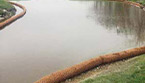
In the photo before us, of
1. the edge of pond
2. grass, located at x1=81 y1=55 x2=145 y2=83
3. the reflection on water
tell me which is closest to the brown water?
the reflection on water

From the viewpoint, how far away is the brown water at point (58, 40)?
359 inches

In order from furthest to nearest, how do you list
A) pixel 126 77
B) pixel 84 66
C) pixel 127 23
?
1. pixel 127 23
2. pixel 84 66
3. pixel 126 77

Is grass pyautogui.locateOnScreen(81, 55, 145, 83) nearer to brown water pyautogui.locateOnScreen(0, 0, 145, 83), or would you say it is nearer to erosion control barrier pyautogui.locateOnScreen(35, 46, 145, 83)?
erosion control barrier pyautogui.locateOnScreen(35, 46, 145, 83)

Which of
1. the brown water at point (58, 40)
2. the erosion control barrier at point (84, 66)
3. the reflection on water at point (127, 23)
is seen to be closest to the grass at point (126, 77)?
the erosion control barrier at point (84, 66)

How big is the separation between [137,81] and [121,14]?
46.8ft

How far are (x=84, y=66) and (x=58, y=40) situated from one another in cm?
446

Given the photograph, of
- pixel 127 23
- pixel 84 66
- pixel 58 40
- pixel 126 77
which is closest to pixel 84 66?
pixel 84 66

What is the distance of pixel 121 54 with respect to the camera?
30.8 feet

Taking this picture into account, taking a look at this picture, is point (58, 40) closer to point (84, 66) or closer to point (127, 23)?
point (84, 66)

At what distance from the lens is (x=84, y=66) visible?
836cm

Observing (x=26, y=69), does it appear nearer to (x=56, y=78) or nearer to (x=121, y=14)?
(x=56, y=78)

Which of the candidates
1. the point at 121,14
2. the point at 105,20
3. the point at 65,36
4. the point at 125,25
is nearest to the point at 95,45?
the point at 65,36

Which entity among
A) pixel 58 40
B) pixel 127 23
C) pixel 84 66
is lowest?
pixel 127 23

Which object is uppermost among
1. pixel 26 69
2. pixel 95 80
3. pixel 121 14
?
pixel 95 80
